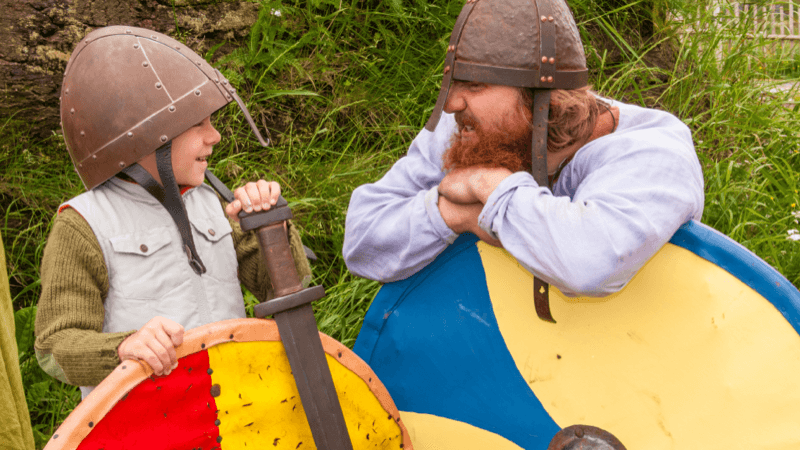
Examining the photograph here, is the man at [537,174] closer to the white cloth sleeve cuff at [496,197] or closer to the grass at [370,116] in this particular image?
the white cloth sleeve cuff at [496,197]

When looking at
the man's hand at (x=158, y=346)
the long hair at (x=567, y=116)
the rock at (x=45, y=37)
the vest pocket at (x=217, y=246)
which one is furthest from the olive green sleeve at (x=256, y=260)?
the rock at (x=45, y=37)

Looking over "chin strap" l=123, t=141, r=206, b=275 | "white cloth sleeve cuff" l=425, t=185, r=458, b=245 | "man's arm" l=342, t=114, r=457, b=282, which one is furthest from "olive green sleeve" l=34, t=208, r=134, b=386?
"white cloth sleeve cuff" l=425, t=185, r=458, b=245

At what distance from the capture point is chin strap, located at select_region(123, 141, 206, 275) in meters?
1.48

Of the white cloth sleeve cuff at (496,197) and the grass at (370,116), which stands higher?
the white cloth sleeve cuff at (496,197)

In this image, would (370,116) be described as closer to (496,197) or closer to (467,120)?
(467,120)

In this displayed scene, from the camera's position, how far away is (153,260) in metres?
1.50

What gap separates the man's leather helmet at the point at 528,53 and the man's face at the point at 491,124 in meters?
0.04

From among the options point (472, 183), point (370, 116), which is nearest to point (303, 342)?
point (472, 183)

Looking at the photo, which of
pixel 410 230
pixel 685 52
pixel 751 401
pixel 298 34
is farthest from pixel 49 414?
pixel 685 52

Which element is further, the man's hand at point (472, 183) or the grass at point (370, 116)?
the grass at point (370, 116)

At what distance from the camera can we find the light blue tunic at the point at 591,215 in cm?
125

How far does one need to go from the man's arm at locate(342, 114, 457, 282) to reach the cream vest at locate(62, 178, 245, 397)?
0.36 m

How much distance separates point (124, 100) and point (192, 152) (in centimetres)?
19

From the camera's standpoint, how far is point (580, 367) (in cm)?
140
